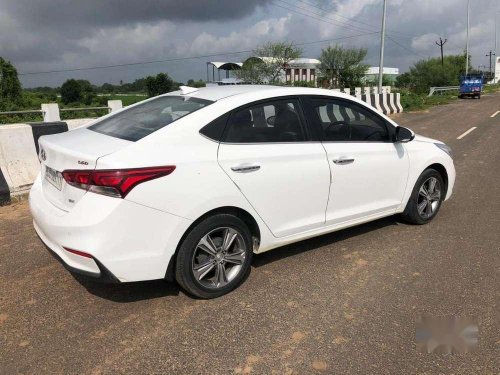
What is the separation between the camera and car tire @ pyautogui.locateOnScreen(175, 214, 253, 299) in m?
3.28

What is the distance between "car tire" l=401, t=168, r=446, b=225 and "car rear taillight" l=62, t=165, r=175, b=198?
3.06 meters

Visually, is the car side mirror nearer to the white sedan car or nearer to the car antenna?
the white sedan car

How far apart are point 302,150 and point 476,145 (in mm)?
9046

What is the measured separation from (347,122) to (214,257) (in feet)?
6.06

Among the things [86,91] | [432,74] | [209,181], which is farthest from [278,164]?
[432,74]

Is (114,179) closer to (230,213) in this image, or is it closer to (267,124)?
(230,213)

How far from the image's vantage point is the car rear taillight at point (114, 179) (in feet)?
9.62

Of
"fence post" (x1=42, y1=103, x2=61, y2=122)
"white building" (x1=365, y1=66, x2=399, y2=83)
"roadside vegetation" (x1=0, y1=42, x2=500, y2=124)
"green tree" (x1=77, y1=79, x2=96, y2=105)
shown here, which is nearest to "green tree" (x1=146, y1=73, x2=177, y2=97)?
"roadside vegetation" (x1=0, y1=42, x2=500, y2=124)

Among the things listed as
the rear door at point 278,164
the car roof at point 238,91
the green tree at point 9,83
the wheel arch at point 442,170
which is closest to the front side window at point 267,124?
the rear door at point 278,164

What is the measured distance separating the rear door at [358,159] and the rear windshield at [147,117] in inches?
43.2

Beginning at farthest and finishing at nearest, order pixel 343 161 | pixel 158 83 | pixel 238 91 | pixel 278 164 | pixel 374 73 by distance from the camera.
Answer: pixel 374 73
pixel 158 83
pixel 343 161
pixel 238 91
pixel 278 164

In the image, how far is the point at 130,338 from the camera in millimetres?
3016

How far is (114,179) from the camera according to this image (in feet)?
9.60

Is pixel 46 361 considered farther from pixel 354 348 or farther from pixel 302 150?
pixel 302 150
